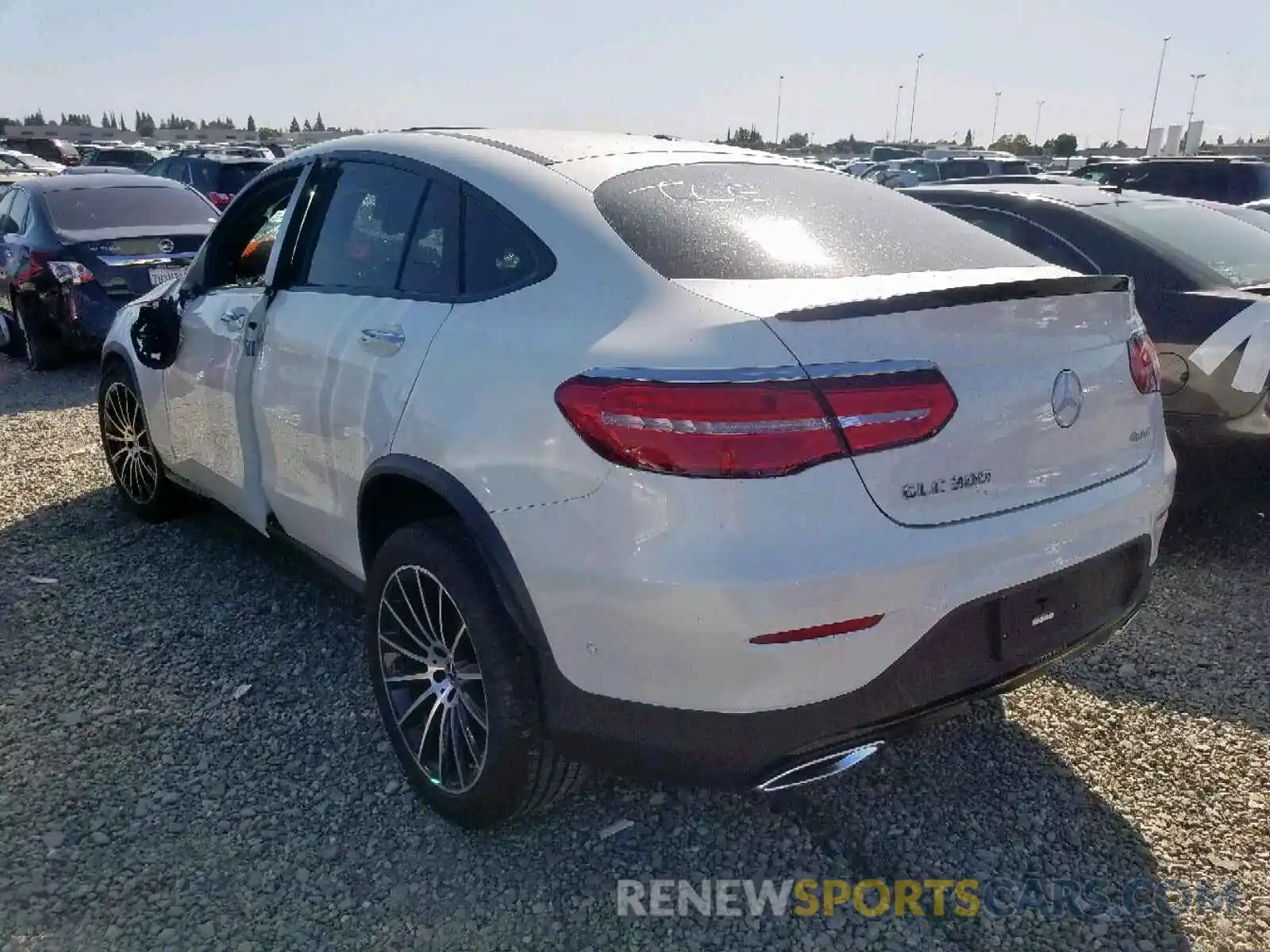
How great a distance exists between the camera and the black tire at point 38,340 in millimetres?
8188

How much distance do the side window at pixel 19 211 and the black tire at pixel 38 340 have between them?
682 mm

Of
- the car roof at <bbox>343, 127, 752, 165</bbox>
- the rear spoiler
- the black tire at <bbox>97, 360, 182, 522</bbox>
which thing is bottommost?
the black tire at <bbox>97, 360, 182, 522</bbox>

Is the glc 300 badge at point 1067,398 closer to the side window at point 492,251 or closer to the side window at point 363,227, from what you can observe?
the side window at point 492,251

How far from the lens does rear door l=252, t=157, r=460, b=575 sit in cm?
273

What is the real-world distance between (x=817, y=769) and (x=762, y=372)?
85cm

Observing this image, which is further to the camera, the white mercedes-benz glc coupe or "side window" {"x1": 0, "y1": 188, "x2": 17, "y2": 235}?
"side window" {"x1": 0, "y1": 188, "x2": 17, "y2": 235}

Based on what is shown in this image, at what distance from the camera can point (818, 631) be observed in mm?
2010

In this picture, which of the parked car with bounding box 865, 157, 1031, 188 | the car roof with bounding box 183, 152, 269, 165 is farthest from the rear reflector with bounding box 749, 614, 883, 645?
the parked car with bounding box 865, 157, 1031, 188

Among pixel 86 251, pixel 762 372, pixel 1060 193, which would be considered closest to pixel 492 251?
pixel 762 372

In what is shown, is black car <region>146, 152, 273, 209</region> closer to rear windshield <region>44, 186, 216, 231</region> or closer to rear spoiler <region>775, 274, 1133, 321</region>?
rear windshield <region>44, 186, 216, 231</region>

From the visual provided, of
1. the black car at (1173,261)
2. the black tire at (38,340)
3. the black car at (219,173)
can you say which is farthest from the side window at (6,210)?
the black car at (1173,261)

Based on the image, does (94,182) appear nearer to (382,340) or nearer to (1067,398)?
(382,340)

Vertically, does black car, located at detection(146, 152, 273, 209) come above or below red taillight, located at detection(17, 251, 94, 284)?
above

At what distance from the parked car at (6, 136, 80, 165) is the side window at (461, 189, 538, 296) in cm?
3913
